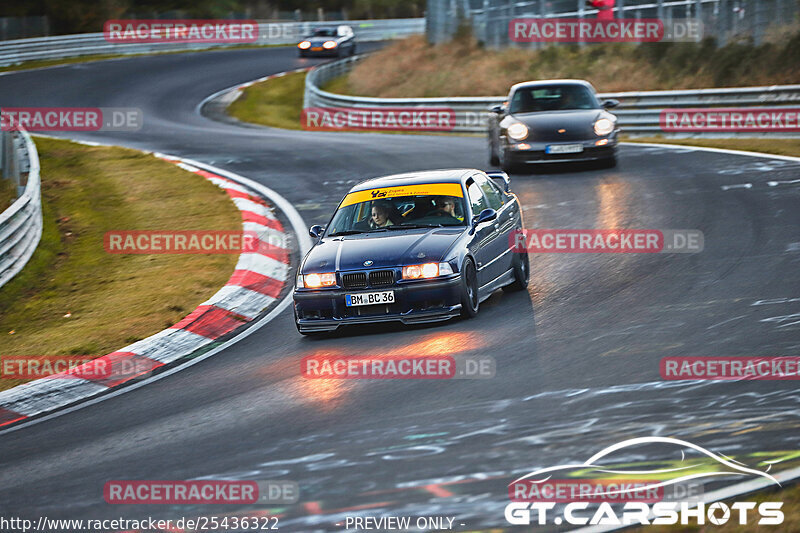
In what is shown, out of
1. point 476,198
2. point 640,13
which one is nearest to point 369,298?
point 476,198

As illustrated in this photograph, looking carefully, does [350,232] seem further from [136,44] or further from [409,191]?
[136,44]

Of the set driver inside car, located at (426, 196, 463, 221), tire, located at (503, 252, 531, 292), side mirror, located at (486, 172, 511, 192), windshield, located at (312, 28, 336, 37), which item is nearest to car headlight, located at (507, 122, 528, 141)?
side mirror, located at (486, 172, 511, 192)

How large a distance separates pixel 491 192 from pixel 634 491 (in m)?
6.57

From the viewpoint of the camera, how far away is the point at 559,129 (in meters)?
18.5

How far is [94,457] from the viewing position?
715cm

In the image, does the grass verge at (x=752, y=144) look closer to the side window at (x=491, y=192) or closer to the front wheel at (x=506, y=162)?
the front wheel at (x=506, y=162)

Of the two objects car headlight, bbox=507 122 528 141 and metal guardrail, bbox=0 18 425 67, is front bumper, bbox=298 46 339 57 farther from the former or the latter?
car headlight, bbox=507 122 528 141

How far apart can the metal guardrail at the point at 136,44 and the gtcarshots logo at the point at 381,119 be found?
17431 millimetres

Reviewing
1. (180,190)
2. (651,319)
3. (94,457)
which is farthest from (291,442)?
(180,190)

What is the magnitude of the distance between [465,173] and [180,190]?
8.38 meters

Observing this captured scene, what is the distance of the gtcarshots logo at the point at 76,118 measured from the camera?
30.5 meters

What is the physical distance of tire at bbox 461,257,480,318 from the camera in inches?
392

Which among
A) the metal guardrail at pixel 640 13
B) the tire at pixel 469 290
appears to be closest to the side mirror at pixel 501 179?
the tire at pixel 469 290

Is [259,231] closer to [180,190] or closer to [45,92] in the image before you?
[180,190]
